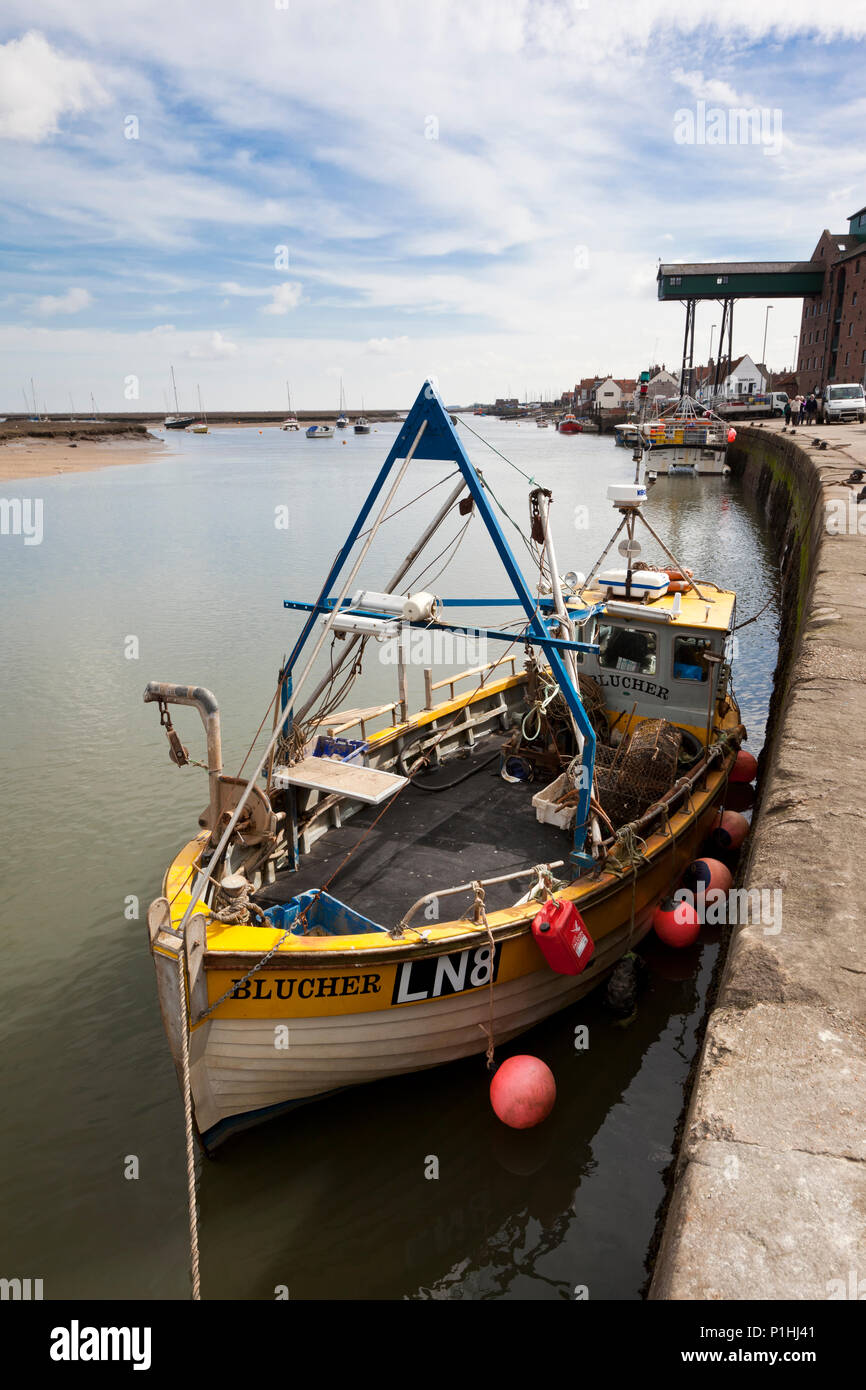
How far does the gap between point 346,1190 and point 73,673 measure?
13.9 metres

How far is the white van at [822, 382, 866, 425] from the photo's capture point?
1540 inches

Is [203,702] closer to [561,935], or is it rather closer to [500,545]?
[500,545]

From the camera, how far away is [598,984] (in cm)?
820

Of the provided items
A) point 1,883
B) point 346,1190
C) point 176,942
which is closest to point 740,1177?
point 176,942

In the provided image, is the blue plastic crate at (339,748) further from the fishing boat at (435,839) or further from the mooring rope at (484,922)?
the mooring rope at (484,922)

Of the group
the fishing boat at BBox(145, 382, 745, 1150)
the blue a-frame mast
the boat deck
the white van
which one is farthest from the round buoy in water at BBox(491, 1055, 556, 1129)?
the white van

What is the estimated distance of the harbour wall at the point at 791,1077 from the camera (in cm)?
287

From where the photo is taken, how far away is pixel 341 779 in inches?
289

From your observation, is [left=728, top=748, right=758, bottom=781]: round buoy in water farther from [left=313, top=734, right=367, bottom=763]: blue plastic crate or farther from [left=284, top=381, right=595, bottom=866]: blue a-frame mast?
[left=313, top=734, right=367, bottom=763]: blue plastic crate

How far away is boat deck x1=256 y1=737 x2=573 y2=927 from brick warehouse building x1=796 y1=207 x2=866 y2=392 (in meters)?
57.6

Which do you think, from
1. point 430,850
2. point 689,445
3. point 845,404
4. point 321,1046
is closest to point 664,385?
point 689,445

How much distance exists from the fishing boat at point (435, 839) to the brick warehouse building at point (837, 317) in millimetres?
55660

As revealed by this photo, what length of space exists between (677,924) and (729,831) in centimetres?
183

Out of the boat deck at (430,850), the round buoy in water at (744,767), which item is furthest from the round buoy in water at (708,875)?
the round buoy in water at (744,767)
